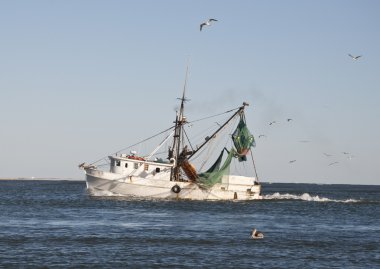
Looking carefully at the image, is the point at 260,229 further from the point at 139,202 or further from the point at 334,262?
the point at 139,202

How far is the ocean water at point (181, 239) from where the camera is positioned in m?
33.5

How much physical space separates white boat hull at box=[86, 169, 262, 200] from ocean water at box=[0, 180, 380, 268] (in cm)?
1042

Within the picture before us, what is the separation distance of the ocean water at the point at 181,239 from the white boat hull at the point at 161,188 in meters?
10.4

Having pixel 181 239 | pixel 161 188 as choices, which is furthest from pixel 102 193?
pixel 181 239

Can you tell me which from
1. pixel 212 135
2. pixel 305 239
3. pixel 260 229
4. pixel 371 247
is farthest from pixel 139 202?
pixel 371 247

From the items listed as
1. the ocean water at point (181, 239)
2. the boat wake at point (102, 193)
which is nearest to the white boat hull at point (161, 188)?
the boat wake at point (102, 193)

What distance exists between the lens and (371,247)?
132ft

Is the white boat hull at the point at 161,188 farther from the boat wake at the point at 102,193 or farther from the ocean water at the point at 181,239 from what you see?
the ocean water at the point at 181,239

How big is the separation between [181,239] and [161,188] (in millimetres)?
35893

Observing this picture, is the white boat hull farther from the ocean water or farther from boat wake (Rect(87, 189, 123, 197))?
the ocean water

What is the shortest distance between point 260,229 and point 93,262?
20044 millimetres

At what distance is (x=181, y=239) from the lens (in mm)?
42031

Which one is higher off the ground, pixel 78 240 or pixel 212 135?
pixel 212 135

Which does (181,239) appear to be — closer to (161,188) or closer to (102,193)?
(161,188)
